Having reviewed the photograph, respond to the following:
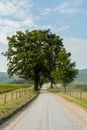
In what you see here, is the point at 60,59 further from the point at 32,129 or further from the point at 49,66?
the point at 32,129

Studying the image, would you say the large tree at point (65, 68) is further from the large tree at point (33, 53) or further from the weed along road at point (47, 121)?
the weed along road at point (47, 121)

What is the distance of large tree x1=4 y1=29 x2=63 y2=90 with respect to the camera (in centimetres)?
7756

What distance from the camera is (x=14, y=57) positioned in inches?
3159

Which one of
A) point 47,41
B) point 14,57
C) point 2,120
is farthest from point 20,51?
point 2,120

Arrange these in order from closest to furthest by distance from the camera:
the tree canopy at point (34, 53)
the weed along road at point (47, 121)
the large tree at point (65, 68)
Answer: the weed along road at point (47, 121)
the large tree at point (65, 68)
the tree canopy at point (34, 53)

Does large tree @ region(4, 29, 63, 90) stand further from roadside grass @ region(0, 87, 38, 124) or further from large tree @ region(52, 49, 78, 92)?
roadside grass @ region(0, 87, 38, 124)

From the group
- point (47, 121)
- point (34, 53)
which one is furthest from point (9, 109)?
point (34, 53)

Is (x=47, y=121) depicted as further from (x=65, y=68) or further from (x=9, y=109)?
(x=65, y=68)

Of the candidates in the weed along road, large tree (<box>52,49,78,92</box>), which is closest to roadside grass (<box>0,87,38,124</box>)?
the weed along road

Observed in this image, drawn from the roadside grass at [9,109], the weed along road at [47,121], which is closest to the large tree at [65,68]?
the roadside grass at [9,109]

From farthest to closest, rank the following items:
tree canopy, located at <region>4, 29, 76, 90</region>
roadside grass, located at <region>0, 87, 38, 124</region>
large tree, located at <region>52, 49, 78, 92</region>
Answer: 1. tree canopy, located at <region>4, 29, 76, 90</region>
2. large tree, located at <region>52, 49, 78, 92</region>
3. roadside grass, located at <region>0, 87, 38, 124</region>

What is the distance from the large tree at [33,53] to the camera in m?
77.6

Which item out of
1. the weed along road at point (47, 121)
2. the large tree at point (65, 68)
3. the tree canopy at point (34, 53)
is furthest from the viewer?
the tree canopy at point (34, 53)

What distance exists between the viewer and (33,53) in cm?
7762
